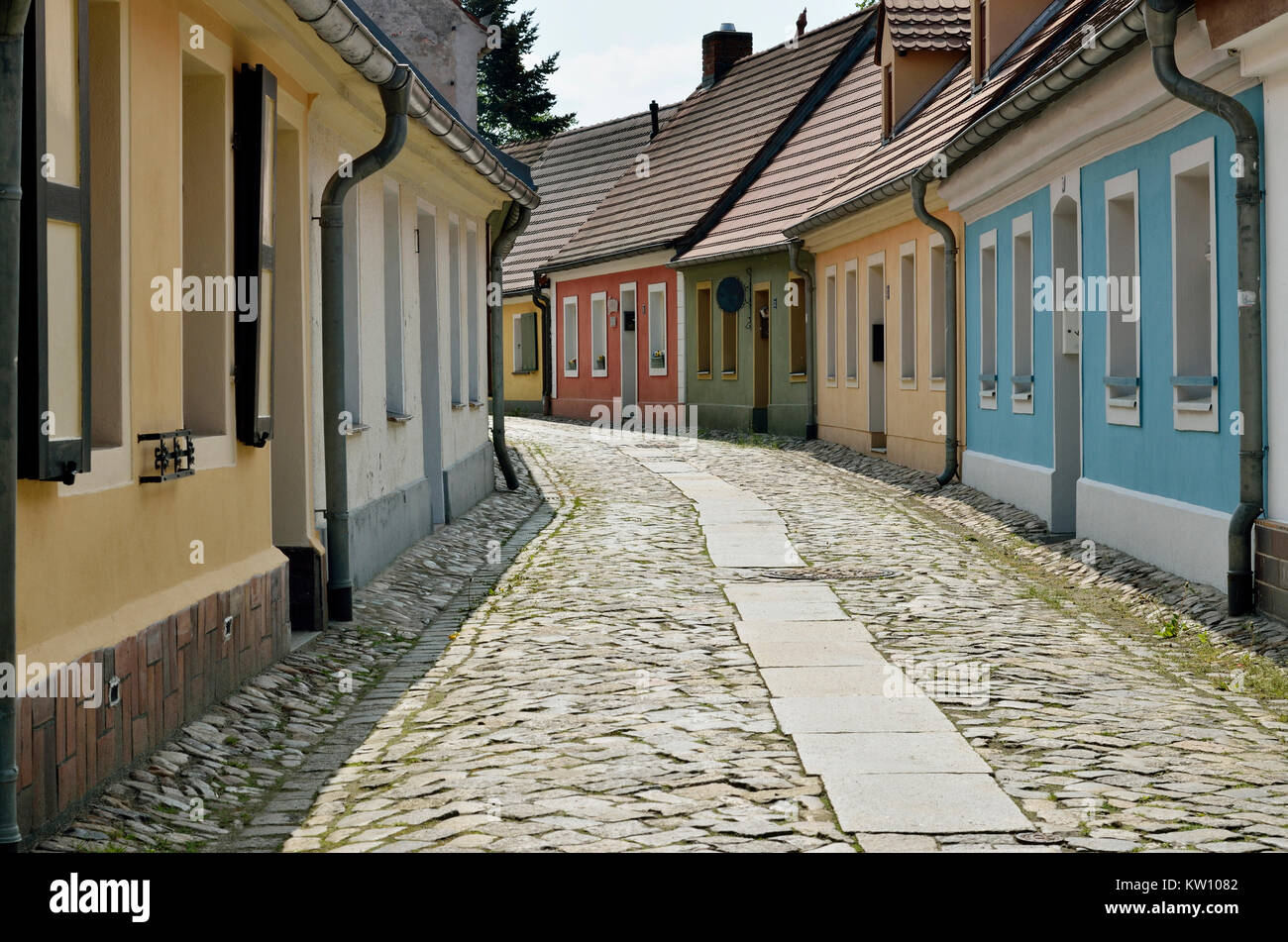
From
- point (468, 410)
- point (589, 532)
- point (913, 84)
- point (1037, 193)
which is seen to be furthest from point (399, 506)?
point (913, 84)

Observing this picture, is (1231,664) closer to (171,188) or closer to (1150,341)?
(1150,341)

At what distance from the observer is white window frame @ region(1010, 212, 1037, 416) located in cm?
1600

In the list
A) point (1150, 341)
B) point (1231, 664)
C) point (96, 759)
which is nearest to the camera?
point (96, 759)

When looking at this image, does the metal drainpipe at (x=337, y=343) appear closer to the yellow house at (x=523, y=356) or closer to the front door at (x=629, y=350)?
the front door at (x=629, y=350)

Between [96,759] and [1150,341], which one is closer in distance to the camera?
[96,759]

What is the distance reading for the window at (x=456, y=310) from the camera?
57.7ft

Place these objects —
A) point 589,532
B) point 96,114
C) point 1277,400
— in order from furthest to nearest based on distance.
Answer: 1. point 589,532
2. point 1277,400
3. point 96,114

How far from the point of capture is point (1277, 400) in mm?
→ 9641

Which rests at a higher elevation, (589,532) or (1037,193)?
(1037,193)

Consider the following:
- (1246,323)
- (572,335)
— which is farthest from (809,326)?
(1246,323)

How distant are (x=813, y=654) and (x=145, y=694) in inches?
145

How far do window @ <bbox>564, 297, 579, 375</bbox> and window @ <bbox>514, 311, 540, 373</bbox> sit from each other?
2.26 m

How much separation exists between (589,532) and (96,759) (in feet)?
30.9

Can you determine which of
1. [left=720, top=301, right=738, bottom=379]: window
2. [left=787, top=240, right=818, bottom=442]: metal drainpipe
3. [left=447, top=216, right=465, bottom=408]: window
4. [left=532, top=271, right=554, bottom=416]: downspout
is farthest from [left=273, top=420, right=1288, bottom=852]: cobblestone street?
[left=532, top=271, right=554, bottom=416]: downspout
